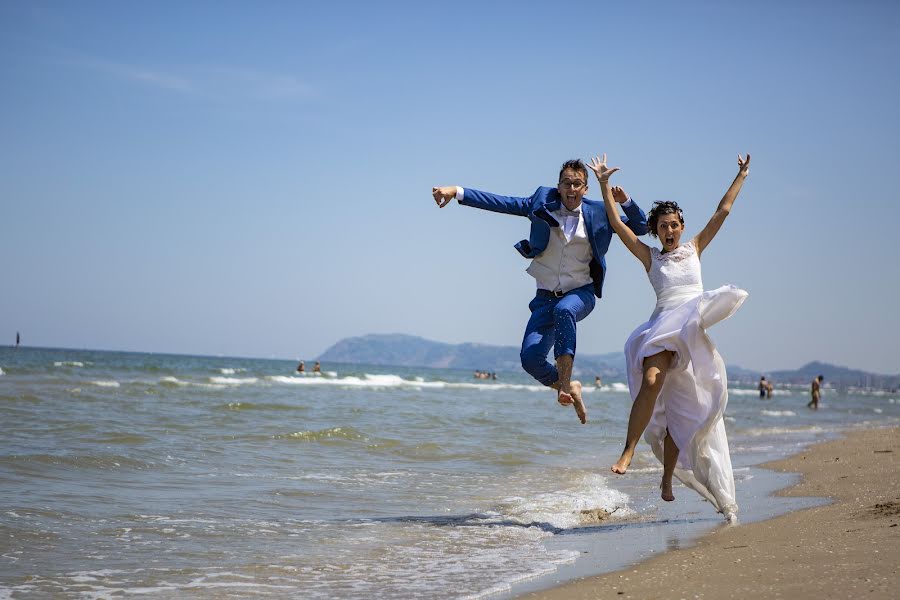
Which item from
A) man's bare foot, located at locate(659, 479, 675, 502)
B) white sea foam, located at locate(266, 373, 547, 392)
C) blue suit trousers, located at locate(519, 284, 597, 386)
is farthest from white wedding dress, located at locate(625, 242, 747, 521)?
white sea foam, located at locate(266, 373, 547, 392)

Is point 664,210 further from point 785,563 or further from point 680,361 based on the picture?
point 785,563

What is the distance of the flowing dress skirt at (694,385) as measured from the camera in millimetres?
5820

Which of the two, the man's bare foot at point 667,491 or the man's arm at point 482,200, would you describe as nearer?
the man's bare foot at point 667,491

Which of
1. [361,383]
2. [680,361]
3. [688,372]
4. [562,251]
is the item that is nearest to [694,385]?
[688,372]

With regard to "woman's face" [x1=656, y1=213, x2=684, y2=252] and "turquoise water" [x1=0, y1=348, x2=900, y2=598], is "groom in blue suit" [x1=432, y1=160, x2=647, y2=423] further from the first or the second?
"turquoise water" [x1=0, y1=348, x2=900, y2=598]

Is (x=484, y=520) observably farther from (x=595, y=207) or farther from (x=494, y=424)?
(x=494, y=424)

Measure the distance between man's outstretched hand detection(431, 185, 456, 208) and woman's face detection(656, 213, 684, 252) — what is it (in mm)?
1578

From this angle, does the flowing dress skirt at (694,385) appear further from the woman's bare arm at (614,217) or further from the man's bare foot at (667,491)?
the woman's bare arm at (614,217)

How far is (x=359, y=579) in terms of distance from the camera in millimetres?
4770

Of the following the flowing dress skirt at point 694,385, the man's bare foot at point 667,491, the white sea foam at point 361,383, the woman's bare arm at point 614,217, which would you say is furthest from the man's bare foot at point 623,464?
the white sea foam at point 361,383

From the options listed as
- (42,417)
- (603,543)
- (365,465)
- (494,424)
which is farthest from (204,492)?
(494,424)

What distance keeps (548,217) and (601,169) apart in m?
0.55

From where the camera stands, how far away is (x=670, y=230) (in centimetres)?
626

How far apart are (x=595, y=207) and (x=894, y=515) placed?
2.89 meters
